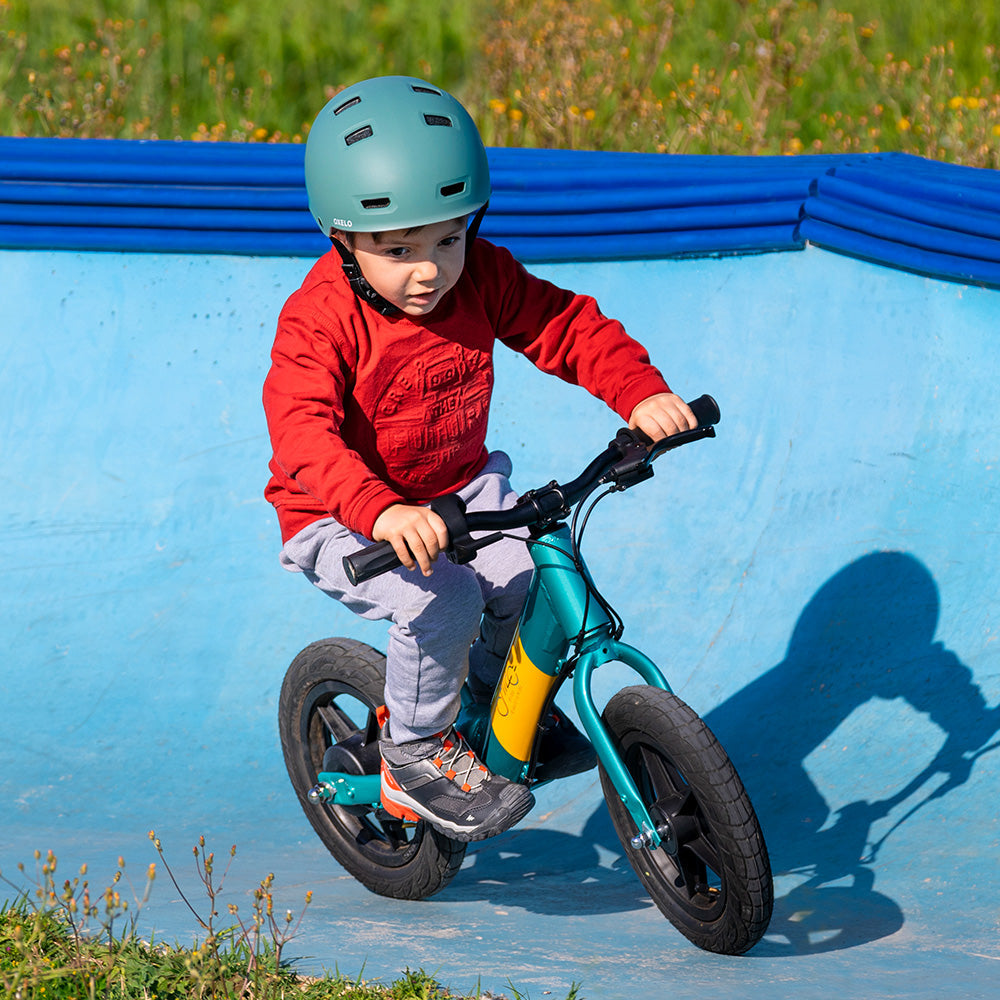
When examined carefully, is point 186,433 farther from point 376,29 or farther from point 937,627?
point 376,29

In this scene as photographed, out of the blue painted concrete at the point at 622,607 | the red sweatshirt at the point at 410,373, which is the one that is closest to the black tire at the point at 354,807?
the blue painted concrete at the point at 622,607

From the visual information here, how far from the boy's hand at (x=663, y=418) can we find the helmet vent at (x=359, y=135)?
2.38 feet

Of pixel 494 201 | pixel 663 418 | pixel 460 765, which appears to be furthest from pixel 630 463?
pixel 494 201

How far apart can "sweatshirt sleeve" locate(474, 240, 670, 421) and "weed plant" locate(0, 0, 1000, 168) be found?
3627mm

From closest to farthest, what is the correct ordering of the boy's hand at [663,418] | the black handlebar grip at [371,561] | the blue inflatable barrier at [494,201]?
the black handlebar grip at [371,561]
the boy's hand at [663,418]
the blue inflatable barrier at [494,201]

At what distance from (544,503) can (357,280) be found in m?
0.59

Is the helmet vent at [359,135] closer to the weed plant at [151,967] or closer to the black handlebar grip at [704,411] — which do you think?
the black handlebar grip at [704,411]

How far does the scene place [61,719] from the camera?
3.89 m

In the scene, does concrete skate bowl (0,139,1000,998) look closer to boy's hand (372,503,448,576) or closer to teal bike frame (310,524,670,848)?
teal bike frame (310,524,670,848)

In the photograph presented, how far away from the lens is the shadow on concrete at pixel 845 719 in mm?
3086

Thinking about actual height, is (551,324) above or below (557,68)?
below

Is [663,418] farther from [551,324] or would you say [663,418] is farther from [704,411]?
[551,324]

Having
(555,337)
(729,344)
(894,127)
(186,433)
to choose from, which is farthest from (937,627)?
(894,127)

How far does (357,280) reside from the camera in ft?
8.19
